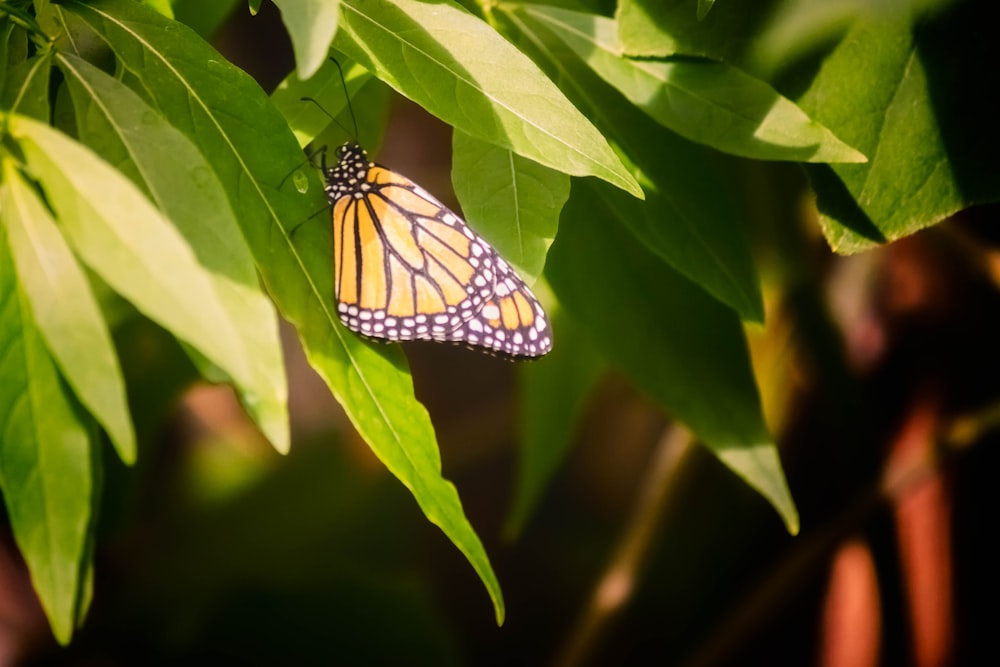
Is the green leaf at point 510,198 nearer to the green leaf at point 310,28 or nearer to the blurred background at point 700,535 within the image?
the green leaf at point 310,28

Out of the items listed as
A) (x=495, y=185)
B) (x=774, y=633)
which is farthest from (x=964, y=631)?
(x=495, y=185)

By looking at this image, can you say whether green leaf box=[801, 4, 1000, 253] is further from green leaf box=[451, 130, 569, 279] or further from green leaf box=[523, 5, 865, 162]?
green leaf box=[451, 130, 569, 279]

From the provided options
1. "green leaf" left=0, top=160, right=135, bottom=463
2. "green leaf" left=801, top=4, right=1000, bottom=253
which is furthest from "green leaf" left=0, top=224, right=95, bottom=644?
"green leaf" left=801, top=4, right=1000, bottom=253

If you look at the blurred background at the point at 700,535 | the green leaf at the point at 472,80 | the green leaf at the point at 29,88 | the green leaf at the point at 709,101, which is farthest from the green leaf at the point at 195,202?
the blurred background at the point at 700,535

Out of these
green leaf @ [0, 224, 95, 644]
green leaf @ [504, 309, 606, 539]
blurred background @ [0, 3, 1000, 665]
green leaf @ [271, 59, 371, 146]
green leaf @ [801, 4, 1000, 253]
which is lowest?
blurred background @ [0, 3, 1000, 665]

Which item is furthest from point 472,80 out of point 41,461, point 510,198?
point 41,461

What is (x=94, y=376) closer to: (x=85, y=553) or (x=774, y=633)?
(x=85, y=553)
